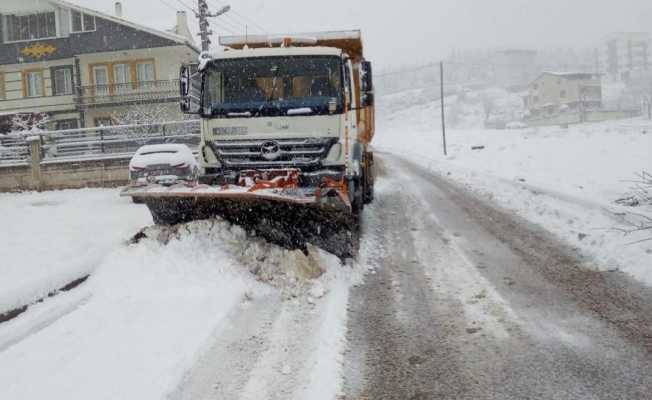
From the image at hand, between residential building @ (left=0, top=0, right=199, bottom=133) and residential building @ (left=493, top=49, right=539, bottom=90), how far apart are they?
111m

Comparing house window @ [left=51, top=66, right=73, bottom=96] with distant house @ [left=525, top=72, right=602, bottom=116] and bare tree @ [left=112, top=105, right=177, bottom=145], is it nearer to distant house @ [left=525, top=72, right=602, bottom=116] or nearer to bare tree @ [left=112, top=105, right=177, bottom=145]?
bare tree @ [left=112, top=105, right=177, bottom=145]

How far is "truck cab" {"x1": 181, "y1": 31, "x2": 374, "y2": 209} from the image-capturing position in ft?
21.6

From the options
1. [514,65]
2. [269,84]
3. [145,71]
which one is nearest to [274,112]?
[269,84]

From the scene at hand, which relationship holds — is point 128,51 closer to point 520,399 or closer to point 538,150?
point 538,150

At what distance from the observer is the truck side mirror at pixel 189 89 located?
7156 mm

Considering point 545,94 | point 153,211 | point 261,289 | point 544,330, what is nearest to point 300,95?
point 153,211

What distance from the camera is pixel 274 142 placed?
6578mm

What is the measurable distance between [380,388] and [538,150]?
24539mm

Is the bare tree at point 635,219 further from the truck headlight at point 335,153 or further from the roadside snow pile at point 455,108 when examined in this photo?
the roadside snow pile at point 455,108

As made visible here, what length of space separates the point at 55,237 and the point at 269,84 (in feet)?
13.9

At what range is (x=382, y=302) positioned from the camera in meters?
5.08

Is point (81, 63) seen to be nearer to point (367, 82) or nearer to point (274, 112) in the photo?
point (367, 82)

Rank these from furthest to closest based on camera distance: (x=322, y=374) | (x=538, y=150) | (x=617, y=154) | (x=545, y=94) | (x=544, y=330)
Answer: (x=545, y=94) < (x=538, y=150) < (x=617, y=154) < (x=544, y=330) < (x=322, y=374)

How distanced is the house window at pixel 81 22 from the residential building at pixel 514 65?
112301mm
